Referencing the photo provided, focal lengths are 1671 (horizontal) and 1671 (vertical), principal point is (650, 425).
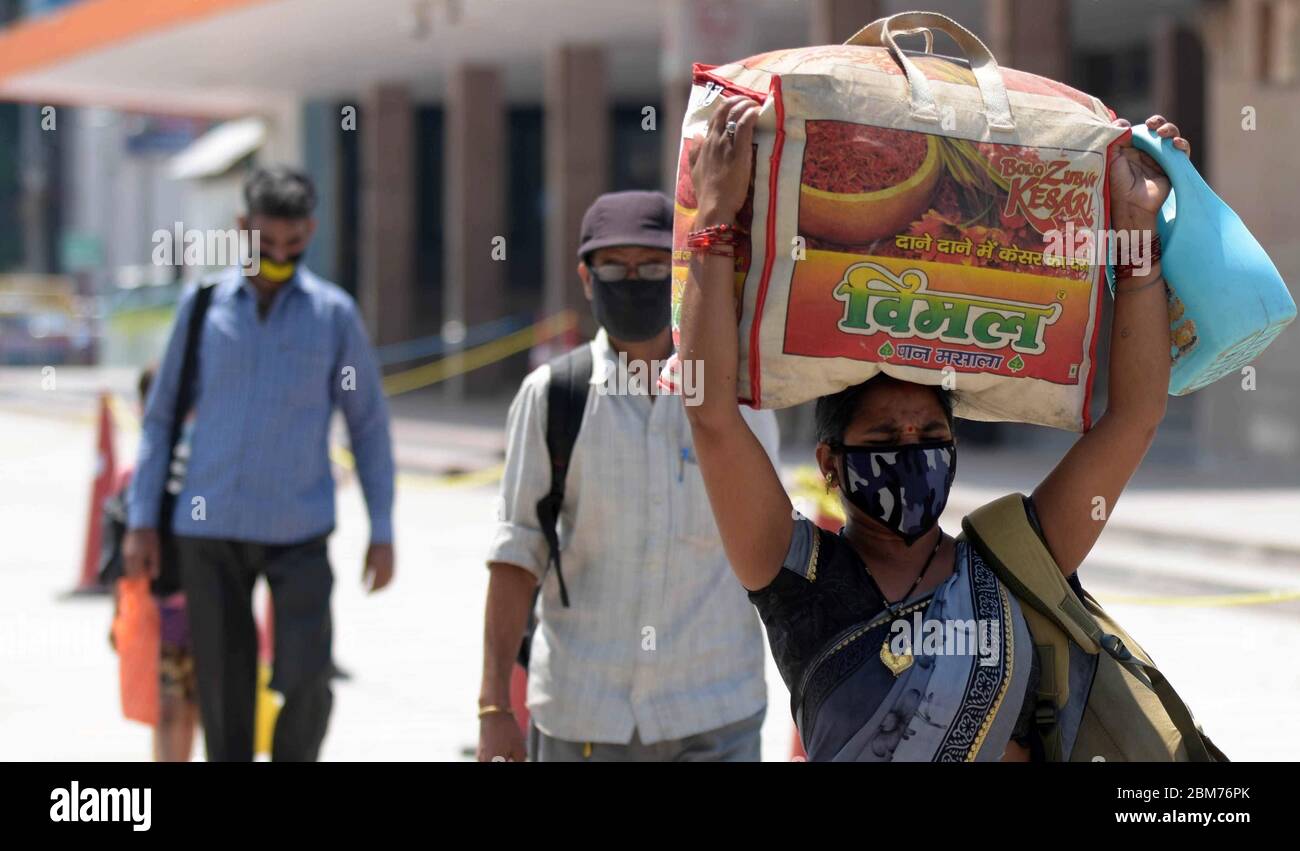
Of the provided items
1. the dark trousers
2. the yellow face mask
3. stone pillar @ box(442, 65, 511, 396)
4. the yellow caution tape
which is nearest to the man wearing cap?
the dark trousers

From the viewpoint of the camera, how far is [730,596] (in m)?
3.58

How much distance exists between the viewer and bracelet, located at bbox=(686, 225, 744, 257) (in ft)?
7.55

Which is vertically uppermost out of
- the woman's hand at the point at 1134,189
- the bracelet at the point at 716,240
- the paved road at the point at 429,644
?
the woman's hand at the point at 1134,189

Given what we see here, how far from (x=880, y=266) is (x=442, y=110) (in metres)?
26.6

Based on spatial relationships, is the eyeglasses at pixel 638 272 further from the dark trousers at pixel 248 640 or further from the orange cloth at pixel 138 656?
the orange cloth at pixel 138 656

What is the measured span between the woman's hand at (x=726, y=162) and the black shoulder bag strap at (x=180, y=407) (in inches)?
115

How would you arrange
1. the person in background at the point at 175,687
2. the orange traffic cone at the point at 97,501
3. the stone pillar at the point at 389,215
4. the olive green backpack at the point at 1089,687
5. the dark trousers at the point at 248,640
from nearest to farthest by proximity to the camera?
1. the olive green backpack at the point at 1089,687
2. the dark trousers at the point at 248,640
3. the person in background at the point at 175,687
4. the orange traffic cone at the point at 97,501
5. the stone pillar at the point at 389,215

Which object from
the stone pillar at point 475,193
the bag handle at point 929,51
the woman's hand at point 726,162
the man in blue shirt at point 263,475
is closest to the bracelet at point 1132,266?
the bag handle at point 929,51

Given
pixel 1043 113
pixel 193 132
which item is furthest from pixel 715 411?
pixel 193 132

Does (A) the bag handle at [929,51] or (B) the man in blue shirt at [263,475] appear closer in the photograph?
(A) the bag handle at [929,51]

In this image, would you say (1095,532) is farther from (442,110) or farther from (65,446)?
(442,110)

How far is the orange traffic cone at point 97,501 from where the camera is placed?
32.2ft

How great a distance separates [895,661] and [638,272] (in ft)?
4.78

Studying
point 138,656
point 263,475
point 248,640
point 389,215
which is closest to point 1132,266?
point 263,475
